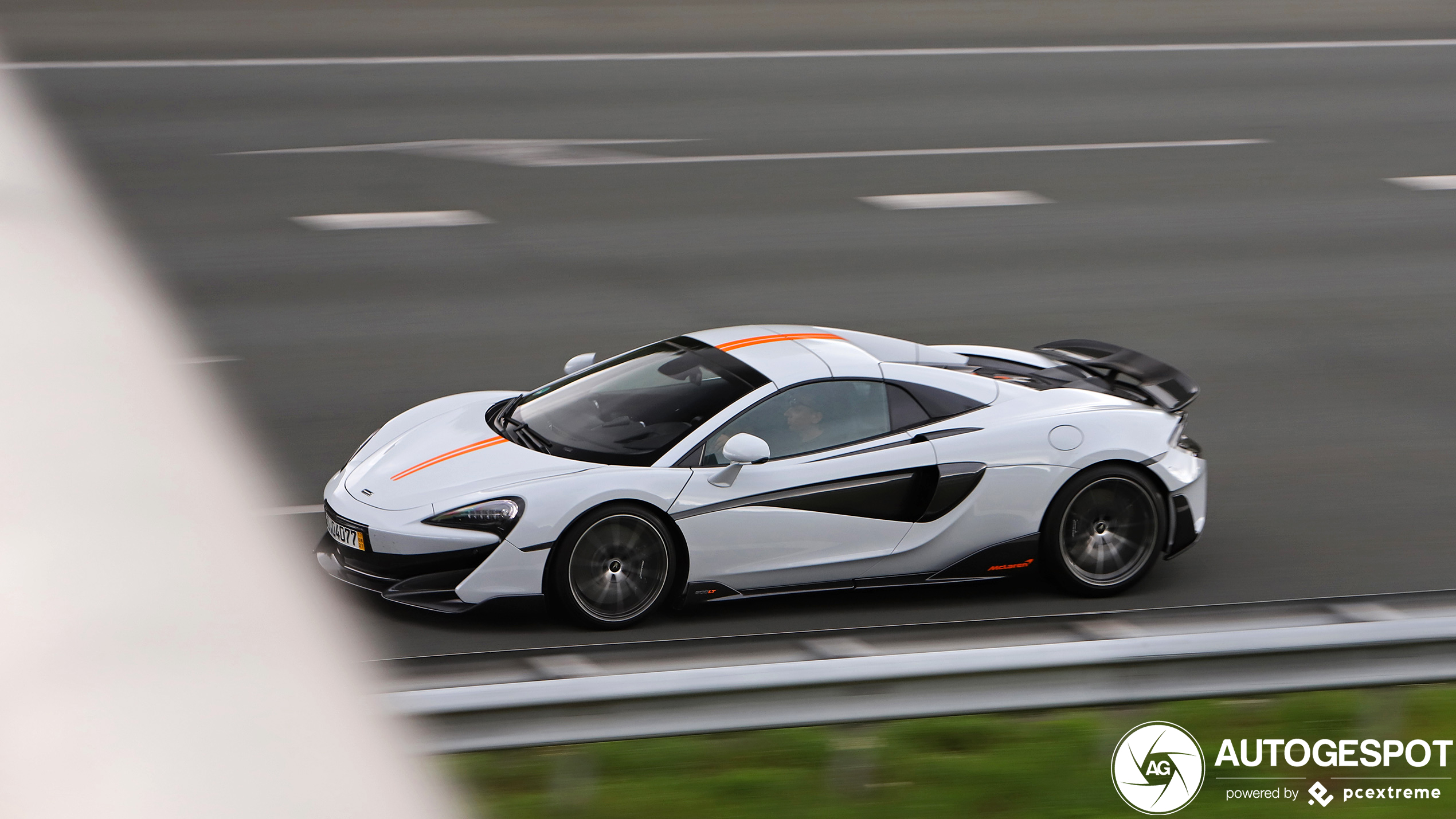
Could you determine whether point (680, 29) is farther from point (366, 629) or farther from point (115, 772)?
point (115, 772)

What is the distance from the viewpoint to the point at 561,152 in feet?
44.9

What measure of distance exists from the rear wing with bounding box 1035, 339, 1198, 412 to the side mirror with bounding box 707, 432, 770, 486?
6.37ft

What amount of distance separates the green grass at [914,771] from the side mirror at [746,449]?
1781mm

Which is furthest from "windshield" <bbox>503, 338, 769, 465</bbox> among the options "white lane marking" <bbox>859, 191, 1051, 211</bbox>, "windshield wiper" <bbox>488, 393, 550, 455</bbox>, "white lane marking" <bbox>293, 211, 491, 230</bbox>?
"white lane marking" <bbox>859, 191, 1051, 211</bbox>

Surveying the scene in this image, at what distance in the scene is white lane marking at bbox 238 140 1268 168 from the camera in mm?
13445

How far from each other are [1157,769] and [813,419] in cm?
258

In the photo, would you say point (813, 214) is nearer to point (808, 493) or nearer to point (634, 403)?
point (634, 403)

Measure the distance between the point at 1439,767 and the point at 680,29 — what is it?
→ 15.0 metres

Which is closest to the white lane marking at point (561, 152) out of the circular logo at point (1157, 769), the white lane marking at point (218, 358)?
the white lane marking at point (218, 358)

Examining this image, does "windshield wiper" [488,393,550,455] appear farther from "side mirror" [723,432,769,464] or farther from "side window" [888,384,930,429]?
"side window" [888,384,930,429]

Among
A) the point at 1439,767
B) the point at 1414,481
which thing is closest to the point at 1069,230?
the point at 1414,481

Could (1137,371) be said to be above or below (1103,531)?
above

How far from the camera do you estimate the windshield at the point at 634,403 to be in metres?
6.43

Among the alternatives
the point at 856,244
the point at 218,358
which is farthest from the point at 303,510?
the point at 856,244
